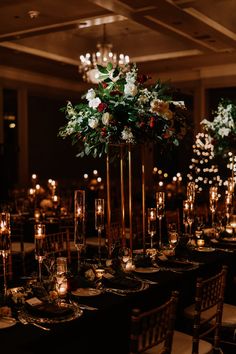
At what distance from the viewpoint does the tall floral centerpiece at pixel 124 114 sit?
4043 millimetres

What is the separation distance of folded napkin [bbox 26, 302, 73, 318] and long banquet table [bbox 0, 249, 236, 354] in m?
0.09

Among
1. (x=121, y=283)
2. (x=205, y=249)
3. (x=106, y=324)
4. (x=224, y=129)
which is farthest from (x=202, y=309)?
(x=224, y=129)

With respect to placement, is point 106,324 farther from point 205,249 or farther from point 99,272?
point 205,249

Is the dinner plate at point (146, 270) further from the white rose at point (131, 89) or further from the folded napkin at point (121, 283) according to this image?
the white rose at point (131, 89)

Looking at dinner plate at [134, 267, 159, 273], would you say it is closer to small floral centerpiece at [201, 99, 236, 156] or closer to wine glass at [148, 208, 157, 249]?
wine glass at [148, 208, 157, 249]

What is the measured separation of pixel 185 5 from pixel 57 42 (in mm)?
4624

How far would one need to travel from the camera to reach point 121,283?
3.76 meters

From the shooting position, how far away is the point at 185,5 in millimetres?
7465

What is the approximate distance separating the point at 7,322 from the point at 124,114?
1731 mm

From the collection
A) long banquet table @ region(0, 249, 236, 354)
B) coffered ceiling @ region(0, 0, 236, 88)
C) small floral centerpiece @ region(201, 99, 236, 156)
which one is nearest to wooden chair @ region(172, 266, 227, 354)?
long banquet table @ region(0, 249, 236, 354)

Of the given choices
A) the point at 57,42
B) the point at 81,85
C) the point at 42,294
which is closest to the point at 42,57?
the point at 57,42

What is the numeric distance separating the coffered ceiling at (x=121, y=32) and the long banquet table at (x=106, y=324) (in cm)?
387

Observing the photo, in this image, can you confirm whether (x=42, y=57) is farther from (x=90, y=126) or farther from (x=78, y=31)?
(x=90, y=126)

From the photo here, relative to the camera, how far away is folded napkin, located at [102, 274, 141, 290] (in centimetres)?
374
